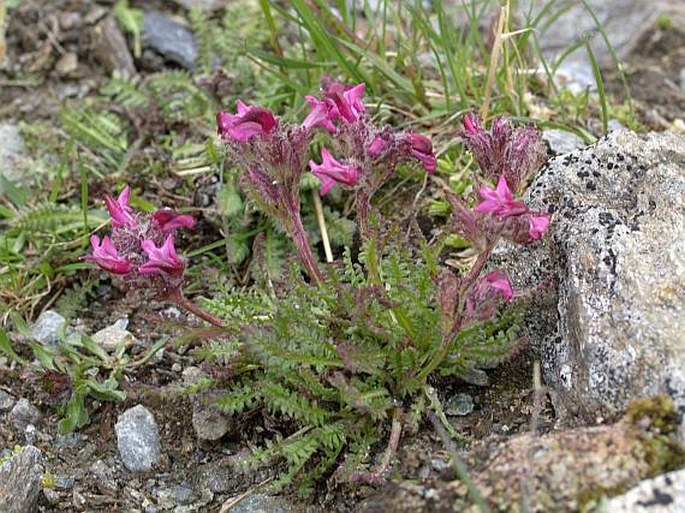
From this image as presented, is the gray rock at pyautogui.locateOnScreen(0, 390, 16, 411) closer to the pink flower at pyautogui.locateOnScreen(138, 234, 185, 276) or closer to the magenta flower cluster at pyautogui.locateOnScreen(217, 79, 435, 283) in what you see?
the pink flower at pyautogui.locateOnScreen(138, 234, 185, 276)

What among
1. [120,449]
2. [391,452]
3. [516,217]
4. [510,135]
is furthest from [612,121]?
[120,449]

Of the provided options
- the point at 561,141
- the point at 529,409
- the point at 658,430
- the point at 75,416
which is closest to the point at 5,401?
the point at 75,416

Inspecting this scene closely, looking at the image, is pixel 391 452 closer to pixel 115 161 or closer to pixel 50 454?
pixel 50 454

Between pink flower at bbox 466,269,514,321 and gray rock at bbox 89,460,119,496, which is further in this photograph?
gray rock at bbox 89,460,119,496

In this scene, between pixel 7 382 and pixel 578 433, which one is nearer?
pixel 578 433

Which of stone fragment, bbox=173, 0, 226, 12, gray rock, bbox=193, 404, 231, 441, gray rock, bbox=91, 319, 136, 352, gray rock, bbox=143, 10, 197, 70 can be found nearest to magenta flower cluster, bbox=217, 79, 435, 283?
gray rock, bbox=193, 404, 231, 441
